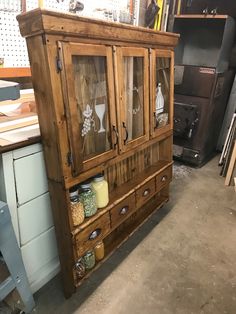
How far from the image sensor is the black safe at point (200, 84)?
2.61m

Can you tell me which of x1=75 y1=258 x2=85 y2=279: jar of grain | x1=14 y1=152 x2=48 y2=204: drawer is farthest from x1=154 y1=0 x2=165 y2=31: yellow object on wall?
x1=75 y1=258 x2=85 y2=279: jar of grain

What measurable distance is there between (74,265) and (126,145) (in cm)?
70

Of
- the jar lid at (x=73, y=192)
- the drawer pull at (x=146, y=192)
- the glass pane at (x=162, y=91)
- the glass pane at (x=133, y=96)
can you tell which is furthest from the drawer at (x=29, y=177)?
the glass pane at (x=162, y=91)

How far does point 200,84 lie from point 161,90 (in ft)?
3.49

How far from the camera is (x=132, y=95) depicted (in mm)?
1522

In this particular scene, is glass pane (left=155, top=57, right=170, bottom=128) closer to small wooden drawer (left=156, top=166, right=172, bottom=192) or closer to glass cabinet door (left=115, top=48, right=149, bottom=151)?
glass cabinet door (left=115, top=48, right=149, bottom=151)

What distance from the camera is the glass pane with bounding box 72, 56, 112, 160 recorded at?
3.85ft

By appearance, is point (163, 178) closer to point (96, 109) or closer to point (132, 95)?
point (132, 95)

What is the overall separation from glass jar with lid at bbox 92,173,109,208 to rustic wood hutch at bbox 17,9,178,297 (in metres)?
0.05

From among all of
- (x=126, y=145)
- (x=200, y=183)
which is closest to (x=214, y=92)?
(x=200, y=183)

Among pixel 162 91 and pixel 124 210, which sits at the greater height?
pixel 162 91

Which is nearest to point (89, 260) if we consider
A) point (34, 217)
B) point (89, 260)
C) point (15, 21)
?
point (89, 260)

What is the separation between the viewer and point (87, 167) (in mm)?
1217

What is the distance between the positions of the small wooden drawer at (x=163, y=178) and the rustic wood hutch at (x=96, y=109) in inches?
2.0
